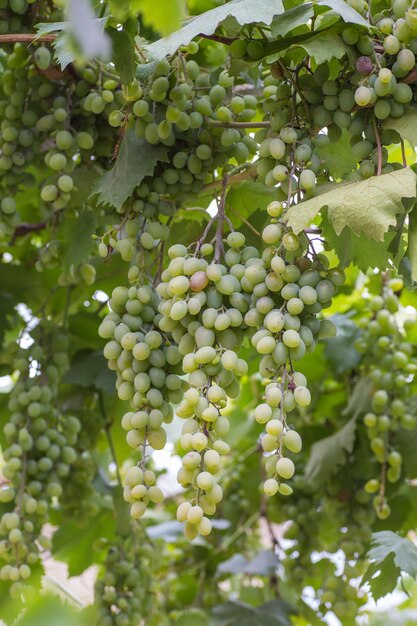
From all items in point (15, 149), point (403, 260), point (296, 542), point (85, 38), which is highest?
point (85, 38)

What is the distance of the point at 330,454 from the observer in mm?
1502

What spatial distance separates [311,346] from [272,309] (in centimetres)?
5

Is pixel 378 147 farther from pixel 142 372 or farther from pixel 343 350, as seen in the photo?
pixel 343 350

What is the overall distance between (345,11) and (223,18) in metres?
0.12

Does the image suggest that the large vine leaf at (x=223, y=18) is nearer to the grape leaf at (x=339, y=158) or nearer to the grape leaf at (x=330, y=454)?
the grape leaf at (x=339, y=158)

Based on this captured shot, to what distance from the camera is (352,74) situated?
0.84m

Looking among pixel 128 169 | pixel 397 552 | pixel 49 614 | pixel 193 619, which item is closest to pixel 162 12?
pixel 49 614

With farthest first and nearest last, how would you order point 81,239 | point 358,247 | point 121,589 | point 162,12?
point 121,589, point 81,239, point 358,247, point 162,12

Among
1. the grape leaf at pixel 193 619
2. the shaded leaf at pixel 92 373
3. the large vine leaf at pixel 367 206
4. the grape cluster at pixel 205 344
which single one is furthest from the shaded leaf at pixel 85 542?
the large vine leaf at pixel 367 206

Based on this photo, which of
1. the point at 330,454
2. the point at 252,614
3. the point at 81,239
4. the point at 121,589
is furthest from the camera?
the point at 252,614

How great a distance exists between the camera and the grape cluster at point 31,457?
1.18m

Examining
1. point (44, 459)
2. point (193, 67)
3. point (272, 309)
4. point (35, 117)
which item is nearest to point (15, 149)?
point (35, 117)

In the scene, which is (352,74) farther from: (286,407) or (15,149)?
(15,149)

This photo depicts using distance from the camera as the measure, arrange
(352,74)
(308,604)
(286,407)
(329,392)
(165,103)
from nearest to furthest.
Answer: (286,407) < (352,74) < (165,103) < (308,604) < (329,392)
